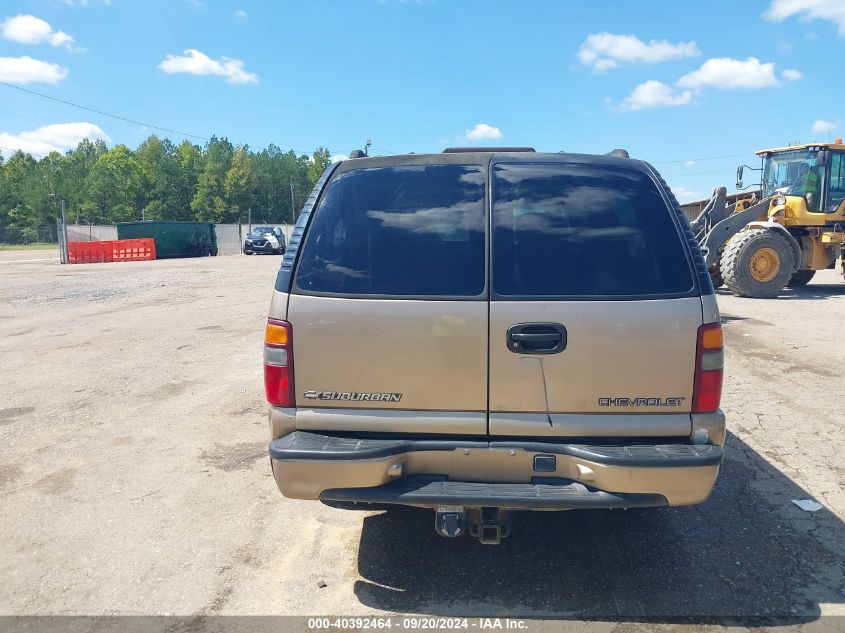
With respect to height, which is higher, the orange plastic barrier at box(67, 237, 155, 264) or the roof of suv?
the roof of suv

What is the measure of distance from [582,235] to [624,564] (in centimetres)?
Answer: 182

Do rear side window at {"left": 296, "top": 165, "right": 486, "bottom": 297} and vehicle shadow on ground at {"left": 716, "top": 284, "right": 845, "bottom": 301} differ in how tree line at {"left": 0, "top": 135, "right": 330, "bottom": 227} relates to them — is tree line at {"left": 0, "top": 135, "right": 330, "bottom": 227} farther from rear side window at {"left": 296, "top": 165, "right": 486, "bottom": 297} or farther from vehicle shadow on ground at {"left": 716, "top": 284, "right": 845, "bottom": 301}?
rear side window at {"left": 296, "top": 165, "right": 486, "bottom": 297}

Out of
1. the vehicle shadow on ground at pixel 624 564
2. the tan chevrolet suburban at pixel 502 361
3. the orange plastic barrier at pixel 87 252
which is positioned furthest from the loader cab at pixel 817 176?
the orange plastic barrier at pixel 87 252

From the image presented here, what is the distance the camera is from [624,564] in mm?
3355

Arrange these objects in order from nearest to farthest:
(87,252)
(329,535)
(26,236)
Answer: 1. (329,535)
2. (87,252)
3. (26,236)

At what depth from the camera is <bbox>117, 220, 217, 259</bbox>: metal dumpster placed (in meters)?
34.8

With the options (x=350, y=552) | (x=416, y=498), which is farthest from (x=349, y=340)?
(x=350, y=552)

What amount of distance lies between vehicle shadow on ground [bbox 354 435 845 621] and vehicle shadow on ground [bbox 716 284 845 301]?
12192mm

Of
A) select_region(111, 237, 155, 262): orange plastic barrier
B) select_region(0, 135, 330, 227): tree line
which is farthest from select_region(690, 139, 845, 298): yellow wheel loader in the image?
select_region(0, 135, 330, 227): tree line

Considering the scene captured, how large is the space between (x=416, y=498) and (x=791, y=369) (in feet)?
21.4

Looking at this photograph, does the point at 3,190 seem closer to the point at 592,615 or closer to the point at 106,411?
the point at 106,411

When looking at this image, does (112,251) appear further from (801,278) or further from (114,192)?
(114,192)

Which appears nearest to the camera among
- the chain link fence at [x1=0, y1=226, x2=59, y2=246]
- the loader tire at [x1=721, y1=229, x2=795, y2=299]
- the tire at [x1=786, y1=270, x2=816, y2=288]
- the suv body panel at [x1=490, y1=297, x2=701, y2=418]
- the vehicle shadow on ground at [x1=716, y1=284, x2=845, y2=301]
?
the suv body panel at [x1=490, y1=297, x2=701, y2=418]

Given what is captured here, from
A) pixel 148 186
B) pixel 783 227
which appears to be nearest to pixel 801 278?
pixel 783 227
